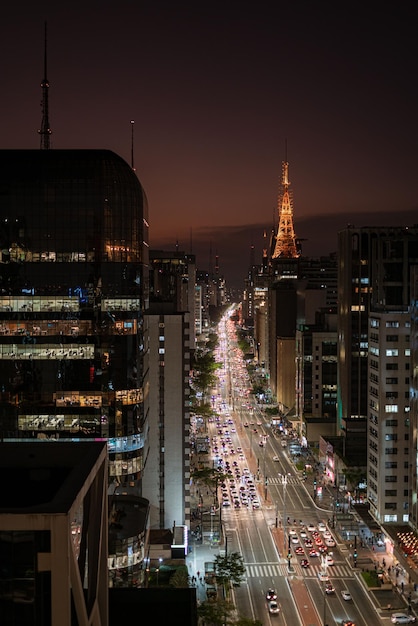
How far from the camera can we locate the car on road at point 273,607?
54.4 m

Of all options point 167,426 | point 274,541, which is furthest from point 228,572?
point 167,426

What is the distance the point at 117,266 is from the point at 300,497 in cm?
4444

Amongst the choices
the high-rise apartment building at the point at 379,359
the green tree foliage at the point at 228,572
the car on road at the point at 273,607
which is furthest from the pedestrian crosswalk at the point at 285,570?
the high-rise apartment building at the point at 379,359

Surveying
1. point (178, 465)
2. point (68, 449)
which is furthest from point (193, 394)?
point (68, 449)

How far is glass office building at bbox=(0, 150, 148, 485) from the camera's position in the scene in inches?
2228

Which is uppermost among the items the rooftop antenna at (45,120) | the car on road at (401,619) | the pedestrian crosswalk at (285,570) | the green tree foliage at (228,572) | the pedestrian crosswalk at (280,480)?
the rooftop antenna at (45,120)

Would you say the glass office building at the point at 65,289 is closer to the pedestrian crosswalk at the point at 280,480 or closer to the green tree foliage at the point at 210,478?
the green tree foliage at the point at 210,478

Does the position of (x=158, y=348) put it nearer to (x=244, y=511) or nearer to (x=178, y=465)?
(x=178, y=465)

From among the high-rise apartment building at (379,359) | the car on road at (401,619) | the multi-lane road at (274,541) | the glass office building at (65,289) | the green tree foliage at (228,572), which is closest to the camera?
the car on road at (401,619)

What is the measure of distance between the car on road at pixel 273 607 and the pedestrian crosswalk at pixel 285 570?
22.0ft

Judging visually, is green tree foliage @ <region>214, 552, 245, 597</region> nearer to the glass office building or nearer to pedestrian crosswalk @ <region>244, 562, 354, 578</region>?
pedestrian crosswalk @ <region>244, 562, 354, 578</region>

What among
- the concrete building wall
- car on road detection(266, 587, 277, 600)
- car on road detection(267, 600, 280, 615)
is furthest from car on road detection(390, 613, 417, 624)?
the concrete building wall

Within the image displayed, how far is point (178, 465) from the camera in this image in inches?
2817

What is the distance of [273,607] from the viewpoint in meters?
54.8
